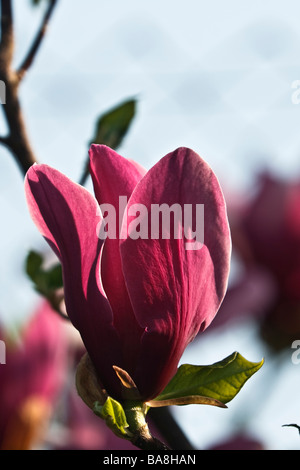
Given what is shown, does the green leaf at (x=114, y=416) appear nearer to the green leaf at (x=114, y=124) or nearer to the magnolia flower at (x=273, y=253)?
the green leaf at (x=114, y=124)

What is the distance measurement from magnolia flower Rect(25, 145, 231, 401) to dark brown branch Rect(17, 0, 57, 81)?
167mm

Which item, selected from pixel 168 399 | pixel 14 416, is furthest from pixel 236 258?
pixel 168 399

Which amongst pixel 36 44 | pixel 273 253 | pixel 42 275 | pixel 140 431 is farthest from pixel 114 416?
pixel 273 253

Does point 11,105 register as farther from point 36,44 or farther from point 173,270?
→ point 173,270

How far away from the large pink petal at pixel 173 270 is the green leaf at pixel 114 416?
0.07ft

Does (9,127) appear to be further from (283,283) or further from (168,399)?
(283,283)

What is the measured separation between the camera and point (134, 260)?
0.39 meters

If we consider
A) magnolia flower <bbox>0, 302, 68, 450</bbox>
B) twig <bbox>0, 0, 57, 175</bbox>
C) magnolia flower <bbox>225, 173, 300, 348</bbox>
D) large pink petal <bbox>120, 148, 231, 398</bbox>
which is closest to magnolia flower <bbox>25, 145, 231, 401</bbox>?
large pink petal <bbox>120, 148, 231, 398</bbox>

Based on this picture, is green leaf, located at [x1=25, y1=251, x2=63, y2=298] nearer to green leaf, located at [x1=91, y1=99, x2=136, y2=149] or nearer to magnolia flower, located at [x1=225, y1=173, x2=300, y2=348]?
green leaf, located at [x1=91, y1=99, x2=136, y2=149]

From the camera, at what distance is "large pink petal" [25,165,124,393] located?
0.39 metres

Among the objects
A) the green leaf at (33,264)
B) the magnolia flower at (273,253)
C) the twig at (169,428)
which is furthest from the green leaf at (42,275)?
the magnolia flower at (273,253)

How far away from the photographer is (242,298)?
768mm

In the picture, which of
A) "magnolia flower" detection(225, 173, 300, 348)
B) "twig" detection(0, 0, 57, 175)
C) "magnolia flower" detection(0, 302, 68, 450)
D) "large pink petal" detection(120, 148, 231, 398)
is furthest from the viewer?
"magnolia flower" detection(225, 173, 300, 348)

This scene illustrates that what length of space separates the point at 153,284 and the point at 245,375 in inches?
2.6
